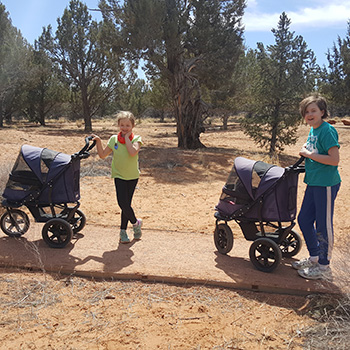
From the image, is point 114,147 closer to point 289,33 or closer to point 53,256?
point 53,256

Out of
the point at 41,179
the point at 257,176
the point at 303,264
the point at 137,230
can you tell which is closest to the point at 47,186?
the point at 41,179

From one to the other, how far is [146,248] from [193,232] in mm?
1205

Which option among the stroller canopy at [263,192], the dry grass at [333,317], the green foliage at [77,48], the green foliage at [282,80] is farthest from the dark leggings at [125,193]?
the green foliage at [77,48]

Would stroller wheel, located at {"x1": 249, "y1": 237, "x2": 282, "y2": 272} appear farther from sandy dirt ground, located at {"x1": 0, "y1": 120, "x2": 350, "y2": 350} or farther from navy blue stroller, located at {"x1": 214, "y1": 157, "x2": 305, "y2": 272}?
sandy dirt ground, located at {"x1": 0, "y1": 120, "x2": 350, "y2": 350}

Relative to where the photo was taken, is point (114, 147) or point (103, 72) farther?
point (103, 72)

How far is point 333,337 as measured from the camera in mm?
2977

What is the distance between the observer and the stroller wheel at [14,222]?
536cm

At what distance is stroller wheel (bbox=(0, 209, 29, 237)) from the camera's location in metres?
5.36

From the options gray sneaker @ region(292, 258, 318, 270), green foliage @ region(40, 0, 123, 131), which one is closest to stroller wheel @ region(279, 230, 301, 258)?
gray sneaker @ region(292, 258, 318, 270)

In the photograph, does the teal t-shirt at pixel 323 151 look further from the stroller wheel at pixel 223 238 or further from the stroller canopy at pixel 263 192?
the stroller wheel at pixel 223 238

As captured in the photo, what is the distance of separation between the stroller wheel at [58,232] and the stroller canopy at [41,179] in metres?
0.30

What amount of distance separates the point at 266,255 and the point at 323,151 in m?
1.36

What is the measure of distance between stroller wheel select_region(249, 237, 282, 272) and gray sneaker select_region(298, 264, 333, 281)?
296 millimetres

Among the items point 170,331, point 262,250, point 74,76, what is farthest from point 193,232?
point 74,76
